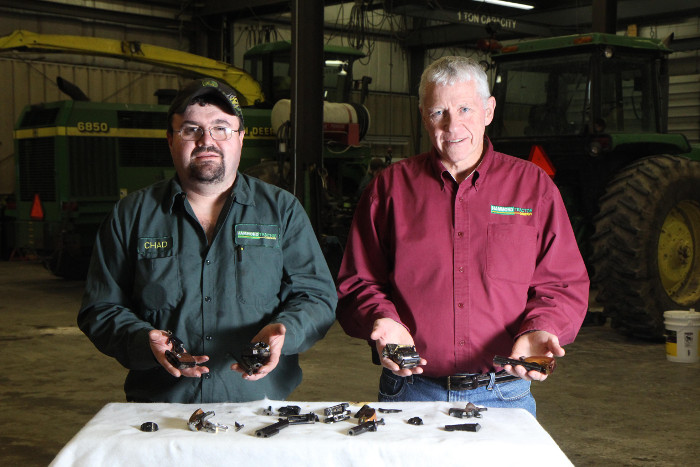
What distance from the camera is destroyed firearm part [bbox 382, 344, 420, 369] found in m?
2.12

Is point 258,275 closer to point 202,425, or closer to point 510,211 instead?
point 202,425

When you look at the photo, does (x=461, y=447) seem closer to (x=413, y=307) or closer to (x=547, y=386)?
(x=413, y=307)

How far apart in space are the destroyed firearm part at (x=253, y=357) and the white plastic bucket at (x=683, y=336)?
4.03 metres

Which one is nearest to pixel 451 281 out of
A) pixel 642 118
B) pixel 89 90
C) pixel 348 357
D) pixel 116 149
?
pixel 348 357

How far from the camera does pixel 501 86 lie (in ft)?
22.4

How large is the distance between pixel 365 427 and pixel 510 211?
0.70 meters

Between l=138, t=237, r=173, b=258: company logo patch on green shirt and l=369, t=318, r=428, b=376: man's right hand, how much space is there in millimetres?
566

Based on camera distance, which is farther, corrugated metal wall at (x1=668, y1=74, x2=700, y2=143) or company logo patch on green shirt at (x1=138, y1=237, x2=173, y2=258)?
corrugated metal wall at (x1=668, y1=74, x2=700, y2=143)

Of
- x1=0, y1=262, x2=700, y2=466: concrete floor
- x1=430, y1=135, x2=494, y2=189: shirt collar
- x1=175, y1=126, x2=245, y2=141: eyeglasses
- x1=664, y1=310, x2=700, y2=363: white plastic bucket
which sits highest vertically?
x1=175, y1=126, x2=245, y2=141: eyeglasses

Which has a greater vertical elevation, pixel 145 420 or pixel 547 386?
pixel 145 420

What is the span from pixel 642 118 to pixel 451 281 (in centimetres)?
481

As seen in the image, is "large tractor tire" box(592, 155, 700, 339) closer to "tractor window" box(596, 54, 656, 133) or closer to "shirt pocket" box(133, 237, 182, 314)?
"tractor window" box(596, 54, 656, 133)

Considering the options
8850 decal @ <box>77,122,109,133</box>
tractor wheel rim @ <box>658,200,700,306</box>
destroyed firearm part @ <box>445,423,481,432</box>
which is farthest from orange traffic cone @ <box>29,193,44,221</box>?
destroyed firearm part @ <box>445,423,481,432</box>

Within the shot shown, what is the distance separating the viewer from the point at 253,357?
207 cm
